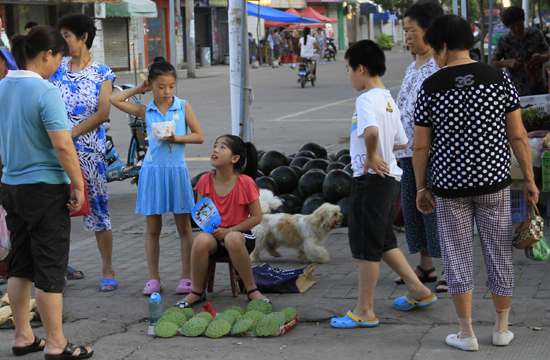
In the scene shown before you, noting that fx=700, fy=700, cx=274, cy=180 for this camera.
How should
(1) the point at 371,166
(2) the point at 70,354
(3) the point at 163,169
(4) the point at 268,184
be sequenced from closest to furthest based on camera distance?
(2) the point at 70,354 < (1) the point at 371,166 < (3) the point at 163,169 < (4) the point at 268,184

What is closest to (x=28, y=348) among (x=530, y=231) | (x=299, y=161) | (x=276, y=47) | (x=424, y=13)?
(x=530, y=231)

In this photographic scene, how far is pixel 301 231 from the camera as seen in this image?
19.3 ft

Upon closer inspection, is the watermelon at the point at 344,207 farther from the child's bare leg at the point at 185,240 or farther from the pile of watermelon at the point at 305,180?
the child's bare leg at the point at 185,240

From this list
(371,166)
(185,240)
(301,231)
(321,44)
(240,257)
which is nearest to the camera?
(371,166)

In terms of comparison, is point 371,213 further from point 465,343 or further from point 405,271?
point 465,343

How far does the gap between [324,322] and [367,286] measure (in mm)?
473

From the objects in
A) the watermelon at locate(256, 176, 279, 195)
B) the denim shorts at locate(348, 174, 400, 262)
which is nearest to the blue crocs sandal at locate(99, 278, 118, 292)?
the denim shorts at locate(348, 174, 400, 262)

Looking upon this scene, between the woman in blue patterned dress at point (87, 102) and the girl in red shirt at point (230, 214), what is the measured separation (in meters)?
0.86

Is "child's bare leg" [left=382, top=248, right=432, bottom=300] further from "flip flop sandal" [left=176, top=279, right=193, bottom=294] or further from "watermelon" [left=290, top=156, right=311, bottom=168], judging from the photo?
"watermelon" [left=290, top=156, right=311, bottom=168]

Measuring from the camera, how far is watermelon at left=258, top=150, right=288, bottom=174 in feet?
27.1

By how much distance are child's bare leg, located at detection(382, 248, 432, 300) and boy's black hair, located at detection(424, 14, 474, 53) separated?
53.9 inches

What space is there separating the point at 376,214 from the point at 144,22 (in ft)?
116

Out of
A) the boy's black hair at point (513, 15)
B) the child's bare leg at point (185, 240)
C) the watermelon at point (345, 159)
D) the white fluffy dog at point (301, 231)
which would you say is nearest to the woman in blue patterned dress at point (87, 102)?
the child's bare leg at point (185, 240)

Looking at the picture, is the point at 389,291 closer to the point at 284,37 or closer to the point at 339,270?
the point at 339,270
